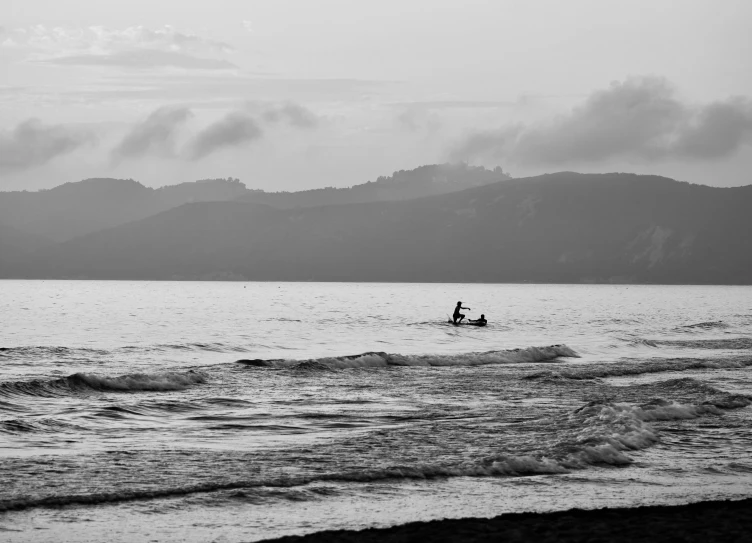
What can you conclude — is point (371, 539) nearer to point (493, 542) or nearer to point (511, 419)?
point (493, 542)

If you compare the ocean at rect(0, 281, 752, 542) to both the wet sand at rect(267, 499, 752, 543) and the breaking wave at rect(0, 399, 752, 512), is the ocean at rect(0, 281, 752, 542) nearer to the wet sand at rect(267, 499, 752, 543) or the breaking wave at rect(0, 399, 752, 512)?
the breaking wave at rect(0, 399, 752, 512)

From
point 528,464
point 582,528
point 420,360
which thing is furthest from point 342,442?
point 420,360

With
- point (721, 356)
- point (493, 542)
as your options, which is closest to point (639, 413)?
point (493, 542)

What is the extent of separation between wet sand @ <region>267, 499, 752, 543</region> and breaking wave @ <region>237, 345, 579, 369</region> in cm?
2659

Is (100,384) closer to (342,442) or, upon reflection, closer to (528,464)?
(342,442)

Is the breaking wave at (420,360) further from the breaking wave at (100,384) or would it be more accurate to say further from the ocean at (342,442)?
the breaking wave at (100,384)

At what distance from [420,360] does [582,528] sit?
32044mm

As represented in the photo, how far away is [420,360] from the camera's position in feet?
143

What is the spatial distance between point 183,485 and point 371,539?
4401 mm

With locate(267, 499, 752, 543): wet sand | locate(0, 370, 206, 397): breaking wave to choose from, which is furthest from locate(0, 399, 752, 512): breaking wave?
locate(0, 370, 206, 397): breaking wave

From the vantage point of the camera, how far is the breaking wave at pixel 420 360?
39.9 meters

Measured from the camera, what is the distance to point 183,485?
14297mm

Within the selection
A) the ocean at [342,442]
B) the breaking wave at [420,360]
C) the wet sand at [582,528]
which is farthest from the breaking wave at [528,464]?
the breaking wave at [420,360]

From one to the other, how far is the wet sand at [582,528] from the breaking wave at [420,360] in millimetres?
26591
